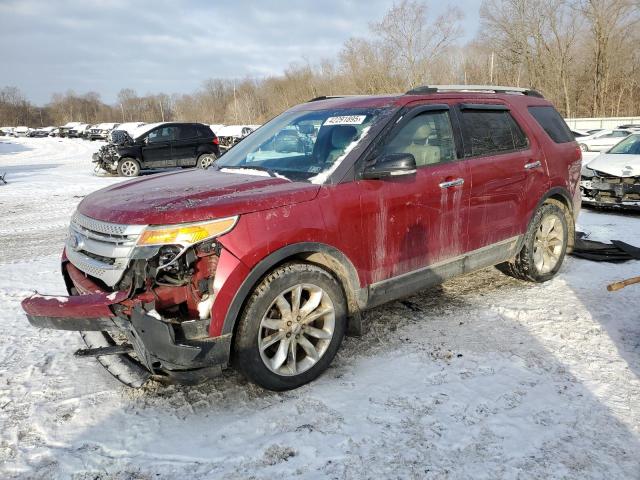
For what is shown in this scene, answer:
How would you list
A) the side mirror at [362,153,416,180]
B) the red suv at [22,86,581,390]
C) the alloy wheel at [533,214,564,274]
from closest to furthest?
the red suv at [22,86,581,390], the side mirror at [362,153,416,180], the alloy wheel at [533,214,564,274]

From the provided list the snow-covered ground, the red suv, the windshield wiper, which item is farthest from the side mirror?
the snow-covered ground

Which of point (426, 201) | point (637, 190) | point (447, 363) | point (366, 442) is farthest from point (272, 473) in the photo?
point (637, 190)

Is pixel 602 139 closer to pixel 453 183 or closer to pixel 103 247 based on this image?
pixel 453 183

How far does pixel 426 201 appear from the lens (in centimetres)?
367

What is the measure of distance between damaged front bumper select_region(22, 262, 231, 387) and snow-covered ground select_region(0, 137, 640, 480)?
0.36 metres

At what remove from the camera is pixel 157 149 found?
648 inches

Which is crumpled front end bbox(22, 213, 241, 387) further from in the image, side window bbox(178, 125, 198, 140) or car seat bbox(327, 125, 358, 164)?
side window bbox(178, 125, 198, 140)

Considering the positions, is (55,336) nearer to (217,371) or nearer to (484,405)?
(217,371)

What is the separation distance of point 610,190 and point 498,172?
5.75m

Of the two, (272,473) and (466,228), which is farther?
(466,228)

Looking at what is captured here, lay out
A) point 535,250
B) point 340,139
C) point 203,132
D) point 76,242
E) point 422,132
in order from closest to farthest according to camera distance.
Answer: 1. point 76,242
2. point 340,139
3. point 422,132
4. point 535,250
5. point 203,132

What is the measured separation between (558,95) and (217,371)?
49.6m

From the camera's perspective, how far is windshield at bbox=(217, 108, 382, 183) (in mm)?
3430

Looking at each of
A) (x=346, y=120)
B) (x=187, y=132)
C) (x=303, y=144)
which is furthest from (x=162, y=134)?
(x=346, y=120)
